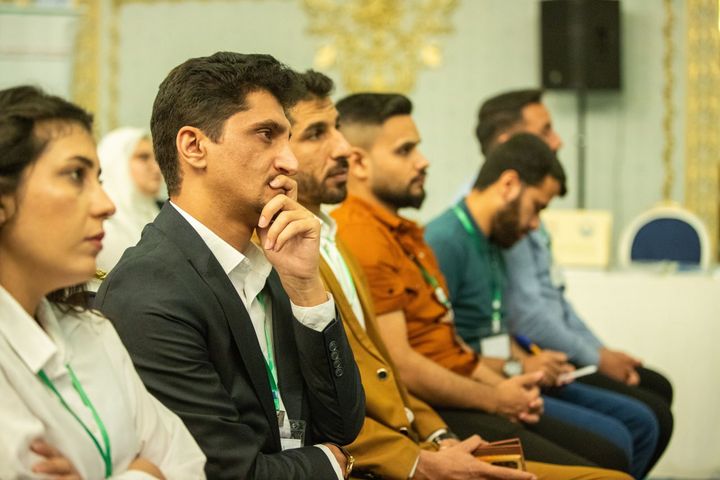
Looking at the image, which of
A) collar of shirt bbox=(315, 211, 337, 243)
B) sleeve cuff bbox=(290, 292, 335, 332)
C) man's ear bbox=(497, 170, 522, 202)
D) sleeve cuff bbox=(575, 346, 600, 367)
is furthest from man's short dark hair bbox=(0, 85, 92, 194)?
sleeve cuff bbox=(575, 346, 600, 367)

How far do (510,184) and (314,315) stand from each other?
1886 mm

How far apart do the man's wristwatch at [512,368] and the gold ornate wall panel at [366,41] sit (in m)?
4.33

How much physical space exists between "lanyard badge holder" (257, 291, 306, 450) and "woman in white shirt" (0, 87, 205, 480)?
406 mm

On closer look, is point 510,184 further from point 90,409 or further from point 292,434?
point 90,409

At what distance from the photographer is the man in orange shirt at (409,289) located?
279 centimetres

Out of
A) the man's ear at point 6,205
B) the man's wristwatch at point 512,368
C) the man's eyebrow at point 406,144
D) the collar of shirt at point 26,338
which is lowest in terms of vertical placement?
the man's wristwatch at point 512,368

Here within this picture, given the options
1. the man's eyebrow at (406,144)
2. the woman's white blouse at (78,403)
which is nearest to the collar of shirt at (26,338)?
the woman's white blouse at (78,403)

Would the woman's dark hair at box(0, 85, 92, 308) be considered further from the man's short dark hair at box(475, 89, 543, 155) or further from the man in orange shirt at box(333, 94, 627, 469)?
the man's short dark hair at box(475, 89, 543, 155)

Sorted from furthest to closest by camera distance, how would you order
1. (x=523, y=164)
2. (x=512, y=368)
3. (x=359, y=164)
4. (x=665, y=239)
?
(x=665, y=239), (x=523, y=164), (x=512, y=368), (x=359, y=164)

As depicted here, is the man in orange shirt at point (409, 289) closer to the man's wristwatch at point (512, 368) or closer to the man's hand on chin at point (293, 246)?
the man's wristwatch at point (512, 368)

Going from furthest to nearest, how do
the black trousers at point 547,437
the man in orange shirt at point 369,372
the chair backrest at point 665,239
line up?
1. the chair backrest at point 665,239
2. the black trousers at point 547,437
3. the man in orange shirt at point 369,372

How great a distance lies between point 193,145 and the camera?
1850 millimetres

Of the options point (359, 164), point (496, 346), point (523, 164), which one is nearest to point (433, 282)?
point (359, 164)

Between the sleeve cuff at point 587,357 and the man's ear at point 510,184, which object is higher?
the man's ear at point 510,184
